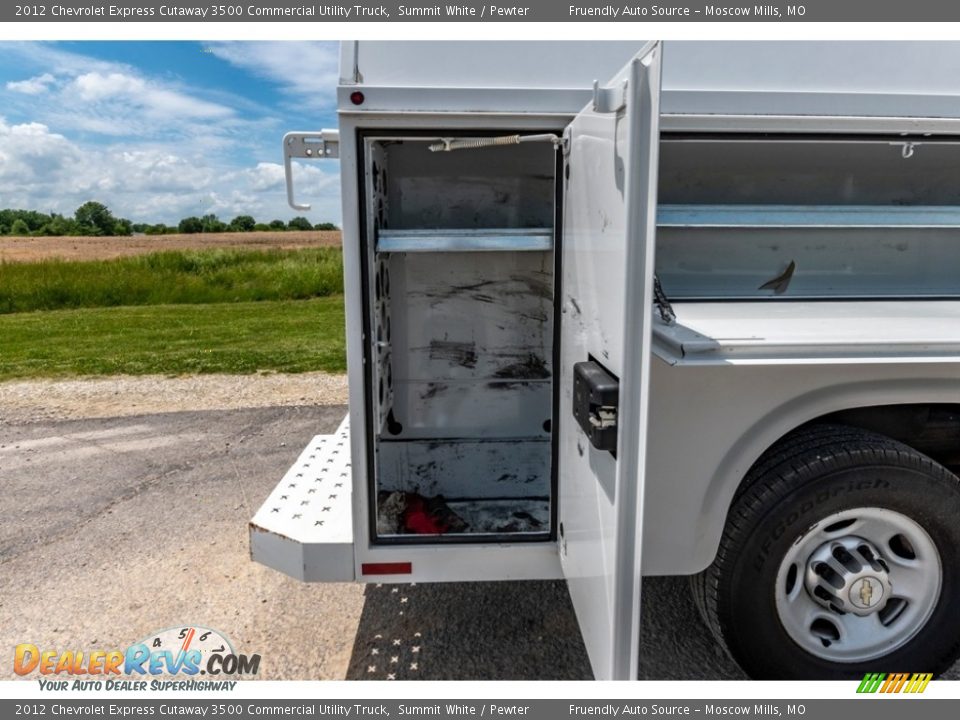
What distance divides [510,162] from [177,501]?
3.09 meters

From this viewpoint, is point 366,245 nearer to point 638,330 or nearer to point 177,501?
point 638,330

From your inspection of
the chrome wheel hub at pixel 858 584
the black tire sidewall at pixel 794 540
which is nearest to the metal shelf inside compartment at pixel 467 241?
the black tire sidewall at pixel 794 540

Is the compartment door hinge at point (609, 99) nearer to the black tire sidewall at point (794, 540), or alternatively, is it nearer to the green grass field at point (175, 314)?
the black tire sidewall at point (794, 540)

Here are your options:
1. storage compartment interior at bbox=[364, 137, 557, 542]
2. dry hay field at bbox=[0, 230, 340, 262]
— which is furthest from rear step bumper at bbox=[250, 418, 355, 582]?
dry hay field at bbox=[0, 230, 340, 262]

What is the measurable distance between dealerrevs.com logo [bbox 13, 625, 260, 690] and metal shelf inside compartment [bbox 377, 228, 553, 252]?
5.92 feet

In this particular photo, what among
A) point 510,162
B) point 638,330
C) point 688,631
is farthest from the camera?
point 510,162

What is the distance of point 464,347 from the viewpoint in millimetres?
3355

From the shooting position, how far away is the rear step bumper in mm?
2383

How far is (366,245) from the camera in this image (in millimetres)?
2180

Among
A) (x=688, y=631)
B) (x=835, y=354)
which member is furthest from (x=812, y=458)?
(x=688, y=631)

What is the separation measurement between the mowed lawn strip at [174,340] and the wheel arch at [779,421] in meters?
6.54

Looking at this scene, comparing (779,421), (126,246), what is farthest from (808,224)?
(126,246)

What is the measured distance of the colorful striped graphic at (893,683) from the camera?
2348 millimetres

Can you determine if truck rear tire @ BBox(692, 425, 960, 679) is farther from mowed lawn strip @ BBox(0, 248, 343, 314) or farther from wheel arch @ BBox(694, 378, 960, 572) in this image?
mowed lawn strip @ BBox(0, 248, 343, 314)
